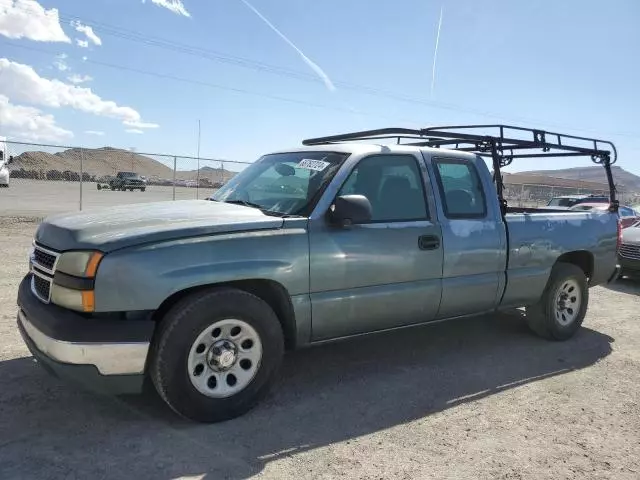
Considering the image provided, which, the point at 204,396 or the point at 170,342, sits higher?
the point at 170,342

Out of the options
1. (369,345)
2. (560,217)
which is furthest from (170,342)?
(560,217)

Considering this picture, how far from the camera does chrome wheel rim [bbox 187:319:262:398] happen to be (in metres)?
3.25

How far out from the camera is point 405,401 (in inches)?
150

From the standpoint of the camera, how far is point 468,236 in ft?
14.6

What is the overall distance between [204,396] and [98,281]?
968 mm

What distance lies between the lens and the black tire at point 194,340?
3.09 metres

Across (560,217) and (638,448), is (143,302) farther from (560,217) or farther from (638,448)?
(560,217)

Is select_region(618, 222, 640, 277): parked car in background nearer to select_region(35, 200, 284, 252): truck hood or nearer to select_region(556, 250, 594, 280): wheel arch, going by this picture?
select_region(556, 250, 594, 280): wheel arch

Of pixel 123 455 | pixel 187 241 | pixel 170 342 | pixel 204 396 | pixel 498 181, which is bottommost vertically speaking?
pixel 123 455

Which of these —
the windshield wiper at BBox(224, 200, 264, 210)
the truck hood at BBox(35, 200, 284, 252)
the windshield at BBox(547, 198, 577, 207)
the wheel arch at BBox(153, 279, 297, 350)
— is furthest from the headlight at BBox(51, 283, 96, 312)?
the windshield at BBox(547, 198, 577, 207)

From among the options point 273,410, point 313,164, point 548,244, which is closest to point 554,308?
point 548,244

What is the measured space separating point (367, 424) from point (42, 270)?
2.30 meters

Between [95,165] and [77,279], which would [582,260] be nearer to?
[77,279]

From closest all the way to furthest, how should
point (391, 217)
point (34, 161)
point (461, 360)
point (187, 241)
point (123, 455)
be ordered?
point (123, 455)
point (187, 241)
point (391, 217)
point (461, 360)
point (34, 161)
